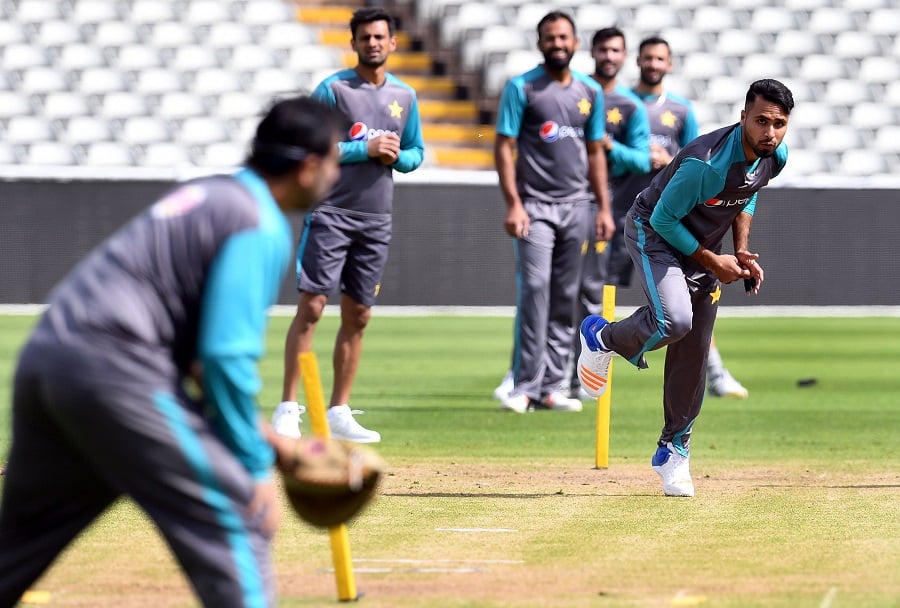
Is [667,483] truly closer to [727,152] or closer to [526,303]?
[727,152]

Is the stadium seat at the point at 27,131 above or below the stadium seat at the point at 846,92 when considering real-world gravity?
above

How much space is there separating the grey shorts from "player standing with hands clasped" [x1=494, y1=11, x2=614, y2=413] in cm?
152

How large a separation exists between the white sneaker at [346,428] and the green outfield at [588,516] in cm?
20

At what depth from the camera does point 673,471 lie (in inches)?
331

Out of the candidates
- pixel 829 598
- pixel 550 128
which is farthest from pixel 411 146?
pixel 829 598

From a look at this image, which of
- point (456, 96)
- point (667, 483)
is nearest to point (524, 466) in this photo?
point (667, 483)

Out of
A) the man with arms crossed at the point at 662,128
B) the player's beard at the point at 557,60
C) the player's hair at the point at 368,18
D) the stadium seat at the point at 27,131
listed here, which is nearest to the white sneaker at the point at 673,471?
Answer: the player's hair at the point at 368,18

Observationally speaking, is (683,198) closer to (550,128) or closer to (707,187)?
(707,187)

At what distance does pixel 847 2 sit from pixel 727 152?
2062cm

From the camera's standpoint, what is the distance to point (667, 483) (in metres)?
8.42

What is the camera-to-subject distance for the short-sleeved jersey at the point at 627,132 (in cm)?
1298

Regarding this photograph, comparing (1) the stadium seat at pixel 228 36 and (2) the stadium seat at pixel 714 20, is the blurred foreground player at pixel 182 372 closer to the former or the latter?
(1) the stadium seat at pixel 228 36

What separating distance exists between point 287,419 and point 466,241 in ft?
33.4

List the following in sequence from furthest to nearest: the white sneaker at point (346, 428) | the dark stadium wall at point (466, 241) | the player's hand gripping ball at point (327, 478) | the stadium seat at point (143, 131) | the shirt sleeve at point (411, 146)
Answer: the stadium seat at point (143, 131)
the dark stadium wall at point (466, 241)
the shirt sleeve at point (411, 146)
the white sneaker at point (346, 428)
the player's hand gripping ball at point (327, 478)
